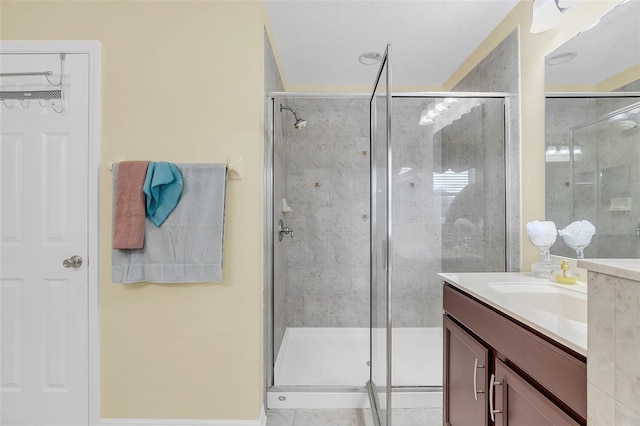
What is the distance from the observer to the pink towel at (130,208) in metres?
1.67

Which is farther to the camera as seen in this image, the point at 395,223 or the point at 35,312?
the point at 395,223

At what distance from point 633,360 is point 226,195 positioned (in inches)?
65.3

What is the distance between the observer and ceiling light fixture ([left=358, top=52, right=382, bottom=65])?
8.05 ft

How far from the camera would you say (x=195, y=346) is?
1.78 m

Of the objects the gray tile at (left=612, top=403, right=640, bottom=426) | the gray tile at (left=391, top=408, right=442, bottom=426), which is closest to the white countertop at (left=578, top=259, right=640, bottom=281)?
the gray tile at (left=612, top=403, right=640, bottom=426)

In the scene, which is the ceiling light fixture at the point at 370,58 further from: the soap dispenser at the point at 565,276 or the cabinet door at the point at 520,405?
the cabinet door at the point at 520,405

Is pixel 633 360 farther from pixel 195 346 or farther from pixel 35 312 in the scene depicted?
pixel 35 312

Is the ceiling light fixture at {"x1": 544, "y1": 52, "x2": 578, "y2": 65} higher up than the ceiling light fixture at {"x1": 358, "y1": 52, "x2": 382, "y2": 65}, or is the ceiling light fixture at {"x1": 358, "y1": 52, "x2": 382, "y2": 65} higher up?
the ceiling light fixture at {"x1": 358, "y1": 52, "x2": 382, "y2": 65}

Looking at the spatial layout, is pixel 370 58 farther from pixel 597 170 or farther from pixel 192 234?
pixel 192 234

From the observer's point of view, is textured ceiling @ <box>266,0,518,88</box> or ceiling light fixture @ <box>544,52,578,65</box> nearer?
ceiling light fixture @ <box>544,52,578,65</box>

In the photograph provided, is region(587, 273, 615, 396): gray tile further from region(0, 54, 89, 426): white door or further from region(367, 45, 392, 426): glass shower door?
region(0, 54, 89, 426): white door

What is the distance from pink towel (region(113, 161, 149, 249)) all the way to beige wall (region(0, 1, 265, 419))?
14 centimetres

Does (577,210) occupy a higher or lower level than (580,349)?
higher

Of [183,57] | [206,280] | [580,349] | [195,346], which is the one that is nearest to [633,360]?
[580,349]
